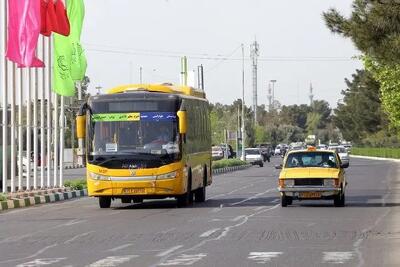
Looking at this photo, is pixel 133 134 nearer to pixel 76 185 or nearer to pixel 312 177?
pixel 312 177

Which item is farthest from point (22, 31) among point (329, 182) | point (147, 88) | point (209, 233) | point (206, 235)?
point (206, 235)

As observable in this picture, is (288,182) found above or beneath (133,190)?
above

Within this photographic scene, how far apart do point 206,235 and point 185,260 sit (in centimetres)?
433

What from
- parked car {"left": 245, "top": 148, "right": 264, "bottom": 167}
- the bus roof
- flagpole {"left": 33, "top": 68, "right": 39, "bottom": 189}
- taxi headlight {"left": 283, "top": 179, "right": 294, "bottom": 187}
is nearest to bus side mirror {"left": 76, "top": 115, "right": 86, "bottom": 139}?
the bus roof

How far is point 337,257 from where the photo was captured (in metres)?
14.6

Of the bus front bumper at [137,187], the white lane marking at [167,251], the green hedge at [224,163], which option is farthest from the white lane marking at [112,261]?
the green hedge at [224,163]

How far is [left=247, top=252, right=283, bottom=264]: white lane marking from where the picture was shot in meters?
14.2

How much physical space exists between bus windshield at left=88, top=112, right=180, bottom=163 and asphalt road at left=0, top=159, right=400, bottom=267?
5.45ft

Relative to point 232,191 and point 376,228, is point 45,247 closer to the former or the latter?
point 376,228

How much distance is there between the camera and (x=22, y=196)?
106 feet

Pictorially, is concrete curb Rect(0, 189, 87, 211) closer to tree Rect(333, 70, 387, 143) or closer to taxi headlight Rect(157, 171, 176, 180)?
taxi headlight Rect(157, 171, 176, 180)

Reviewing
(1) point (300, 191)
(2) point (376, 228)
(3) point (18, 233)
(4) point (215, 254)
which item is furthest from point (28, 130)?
(4) point (215, 254)

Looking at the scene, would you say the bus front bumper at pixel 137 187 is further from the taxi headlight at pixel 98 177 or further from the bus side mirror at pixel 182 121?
the bus side mirror at pixel 182 121

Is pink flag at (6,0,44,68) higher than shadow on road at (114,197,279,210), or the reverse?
pink flag at (6,0,44,68)
